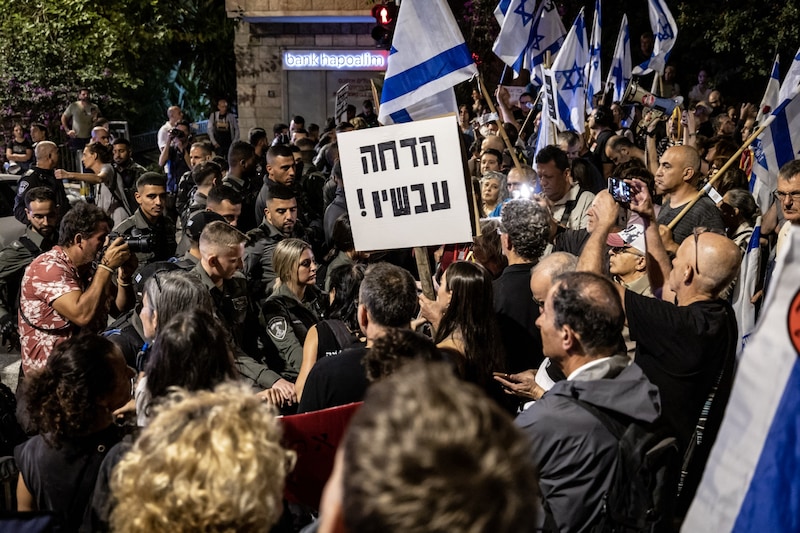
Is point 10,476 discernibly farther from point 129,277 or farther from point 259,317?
point 129,277

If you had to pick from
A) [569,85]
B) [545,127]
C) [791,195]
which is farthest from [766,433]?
[569,85]

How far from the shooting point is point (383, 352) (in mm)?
3379

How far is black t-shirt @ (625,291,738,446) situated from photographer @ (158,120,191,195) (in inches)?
443

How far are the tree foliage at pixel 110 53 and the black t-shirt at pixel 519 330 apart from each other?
18.9 metres

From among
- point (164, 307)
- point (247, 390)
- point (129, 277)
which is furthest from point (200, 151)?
point (247, 390)

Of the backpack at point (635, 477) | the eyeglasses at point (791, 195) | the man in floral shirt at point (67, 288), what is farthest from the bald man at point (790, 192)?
the man in floral shirt at point (67, 288)

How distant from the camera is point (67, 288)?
496 cm

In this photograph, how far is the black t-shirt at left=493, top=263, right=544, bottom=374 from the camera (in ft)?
15.7

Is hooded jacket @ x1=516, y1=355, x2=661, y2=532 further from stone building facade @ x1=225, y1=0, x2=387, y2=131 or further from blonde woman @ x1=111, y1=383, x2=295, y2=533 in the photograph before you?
stone building facade @ x1=225, y1=0, x2=387, y2=131

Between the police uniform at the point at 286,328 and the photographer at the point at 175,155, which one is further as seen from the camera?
the photographer at the point at 175,155

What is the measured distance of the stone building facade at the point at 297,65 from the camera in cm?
2452

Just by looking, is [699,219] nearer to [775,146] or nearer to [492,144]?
[775,146]

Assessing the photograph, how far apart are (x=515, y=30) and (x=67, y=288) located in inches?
237

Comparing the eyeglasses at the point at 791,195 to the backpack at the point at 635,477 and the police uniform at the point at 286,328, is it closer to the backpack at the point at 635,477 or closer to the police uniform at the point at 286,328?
the backpack at the point at 635,477
